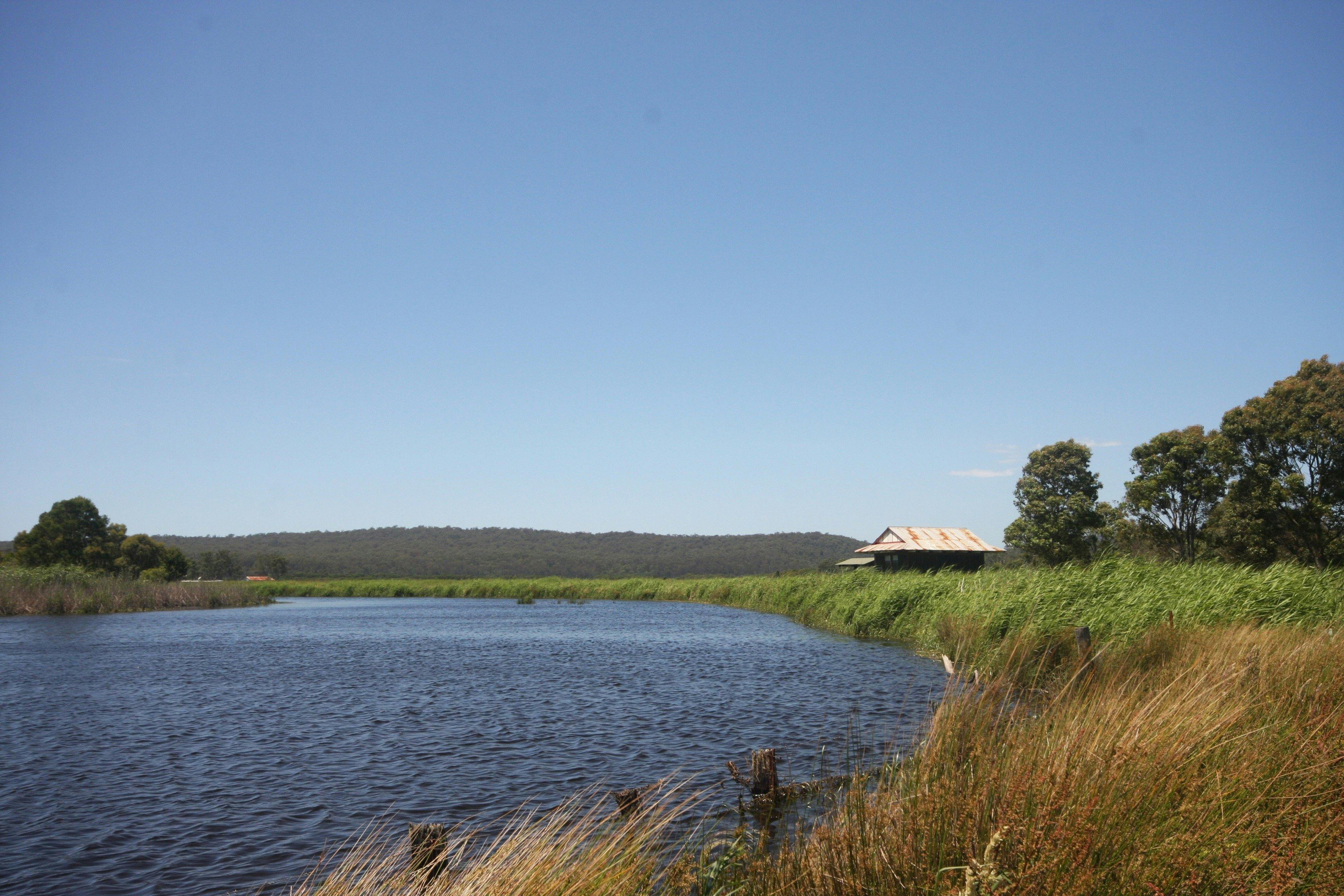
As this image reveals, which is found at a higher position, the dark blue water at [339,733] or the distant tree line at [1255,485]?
the distant tree line at [1255,485]

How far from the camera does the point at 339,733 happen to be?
1493 centimetres

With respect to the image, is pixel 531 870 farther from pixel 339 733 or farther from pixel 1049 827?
pixel 339 733

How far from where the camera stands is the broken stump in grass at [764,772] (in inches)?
351

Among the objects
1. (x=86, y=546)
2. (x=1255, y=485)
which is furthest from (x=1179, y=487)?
(x=86, y=546)

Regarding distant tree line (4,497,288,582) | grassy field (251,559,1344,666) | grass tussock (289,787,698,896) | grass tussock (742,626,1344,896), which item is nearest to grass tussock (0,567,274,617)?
distant tree line (4,497,288,582)

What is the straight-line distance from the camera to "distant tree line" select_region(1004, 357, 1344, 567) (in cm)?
3981

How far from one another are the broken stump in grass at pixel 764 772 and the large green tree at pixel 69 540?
82936mm

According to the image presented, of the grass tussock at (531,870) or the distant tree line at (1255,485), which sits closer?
the grass tussock at (531,870)

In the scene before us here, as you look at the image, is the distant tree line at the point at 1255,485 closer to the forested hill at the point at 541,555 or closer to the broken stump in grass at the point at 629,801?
the broken stump in grass at the point at 629,801

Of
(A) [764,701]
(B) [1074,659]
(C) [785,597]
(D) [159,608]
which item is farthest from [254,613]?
(B) [1074,659]

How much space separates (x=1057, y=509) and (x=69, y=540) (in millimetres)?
86191

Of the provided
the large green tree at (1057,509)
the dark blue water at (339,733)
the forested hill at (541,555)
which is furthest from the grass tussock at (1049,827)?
the forested hill at (541,555)

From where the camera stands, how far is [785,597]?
152ft

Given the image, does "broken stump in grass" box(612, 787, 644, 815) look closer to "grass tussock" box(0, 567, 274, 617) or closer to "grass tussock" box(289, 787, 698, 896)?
"grass tussock" box(289, 787, 698, 896)
